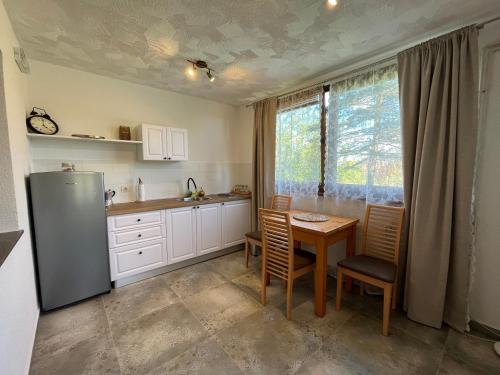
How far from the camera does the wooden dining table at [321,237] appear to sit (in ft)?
6.27

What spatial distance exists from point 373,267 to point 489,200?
98 centimetres

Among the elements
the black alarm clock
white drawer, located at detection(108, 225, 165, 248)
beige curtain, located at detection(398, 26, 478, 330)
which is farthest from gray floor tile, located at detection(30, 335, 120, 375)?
beige curtain, located at detection(398, 26, 478, 330)

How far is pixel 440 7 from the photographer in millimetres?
1492

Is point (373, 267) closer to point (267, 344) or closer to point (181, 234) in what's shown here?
point (267, 344)

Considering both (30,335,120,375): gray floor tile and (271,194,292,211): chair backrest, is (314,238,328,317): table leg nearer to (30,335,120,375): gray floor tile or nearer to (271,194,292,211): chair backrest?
(271,194,292,211): chair backrest

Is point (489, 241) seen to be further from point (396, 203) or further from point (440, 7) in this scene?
point (440, 7)

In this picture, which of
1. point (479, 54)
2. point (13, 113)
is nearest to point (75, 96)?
point (13, 113)

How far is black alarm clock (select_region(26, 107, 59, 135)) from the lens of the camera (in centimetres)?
217

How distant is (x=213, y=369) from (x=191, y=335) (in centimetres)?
37

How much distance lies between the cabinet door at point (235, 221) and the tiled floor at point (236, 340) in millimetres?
1065

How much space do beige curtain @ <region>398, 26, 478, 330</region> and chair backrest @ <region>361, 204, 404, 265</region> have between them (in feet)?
0.33

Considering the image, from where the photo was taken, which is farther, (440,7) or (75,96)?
(75,96)

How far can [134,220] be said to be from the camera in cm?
244

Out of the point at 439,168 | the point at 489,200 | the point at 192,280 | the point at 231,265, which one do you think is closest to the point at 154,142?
the point at 192,280
